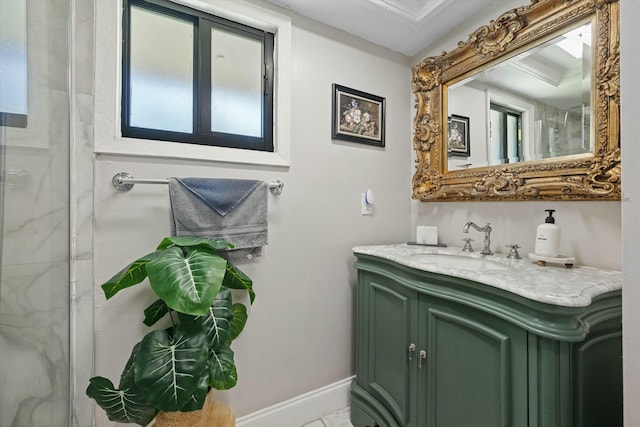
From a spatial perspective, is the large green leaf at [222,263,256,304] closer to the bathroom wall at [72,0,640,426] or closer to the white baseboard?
the bathroom wall at [72,0,640,426]

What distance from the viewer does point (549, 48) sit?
114 cm

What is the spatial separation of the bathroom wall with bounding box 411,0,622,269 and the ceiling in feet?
0.24

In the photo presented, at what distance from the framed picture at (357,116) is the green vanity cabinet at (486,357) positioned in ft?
2.54

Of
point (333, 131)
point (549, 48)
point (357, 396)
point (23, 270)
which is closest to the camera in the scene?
point (23, 270)

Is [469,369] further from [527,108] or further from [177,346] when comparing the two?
[527,108]

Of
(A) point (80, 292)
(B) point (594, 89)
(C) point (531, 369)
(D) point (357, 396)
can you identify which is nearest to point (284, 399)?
(D) point (357, 396)

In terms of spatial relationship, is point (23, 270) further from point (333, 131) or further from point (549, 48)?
point (549, 48)

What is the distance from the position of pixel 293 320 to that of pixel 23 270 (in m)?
1.05

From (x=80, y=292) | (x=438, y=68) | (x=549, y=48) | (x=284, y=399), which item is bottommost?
(x=284, y=399)

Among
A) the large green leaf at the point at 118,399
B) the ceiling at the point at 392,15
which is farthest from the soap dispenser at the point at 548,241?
the large green leaf at the point at 118,399

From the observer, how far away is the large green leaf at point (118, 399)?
802mm

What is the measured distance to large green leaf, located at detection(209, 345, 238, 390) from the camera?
0.88m

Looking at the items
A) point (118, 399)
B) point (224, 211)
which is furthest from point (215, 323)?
point (224, 211)

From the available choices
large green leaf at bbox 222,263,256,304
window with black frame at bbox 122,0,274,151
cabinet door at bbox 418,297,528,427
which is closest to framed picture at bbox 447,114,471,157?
cabinet door at bbox 418,297,528,427
